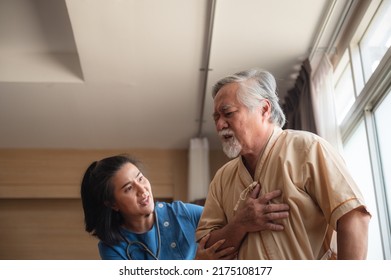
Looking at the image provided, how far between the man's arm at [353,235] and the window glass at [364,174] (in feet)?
3.88

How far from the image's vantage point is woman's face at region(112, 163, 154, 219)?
200 centimetres

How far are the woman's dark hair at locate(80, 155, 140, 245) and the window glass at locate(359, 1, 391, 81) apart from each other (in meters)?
1.37

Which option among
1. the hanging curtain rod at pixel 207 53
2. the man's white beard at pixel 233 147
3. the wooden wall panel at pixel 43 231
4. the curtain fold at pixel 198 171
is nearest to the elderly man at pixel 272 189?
the man's white beard at pixel 233 147

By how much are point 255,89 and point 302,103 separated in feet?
6.09

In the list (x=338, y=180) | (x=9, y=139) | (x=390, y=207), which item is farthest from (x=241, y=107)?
(x=9, y=139)

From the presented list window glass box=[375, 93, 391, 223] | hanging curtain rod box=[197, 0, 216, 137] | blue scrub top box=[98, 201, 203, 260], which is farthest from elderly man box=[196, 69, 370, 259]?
hanging curtain rod box=[197, 0, 216, 137]

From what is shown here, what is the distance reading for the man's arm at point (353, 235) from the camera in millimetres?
1310

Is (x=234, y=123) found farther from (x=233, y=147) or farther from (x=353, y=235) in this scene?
(x=353, y=235)

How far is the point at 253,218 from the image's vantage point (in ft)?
4.75

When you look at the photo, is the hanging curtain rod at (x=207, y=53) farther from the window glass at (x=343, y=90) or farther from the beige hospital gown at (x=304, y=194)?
the beige hospital gown at (x=304, y=194)

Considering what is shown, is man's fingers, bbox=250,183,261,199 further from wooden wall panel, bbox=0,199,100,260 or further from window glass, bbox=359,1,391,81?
wooden wall panel, bbox=0,199,100,260
